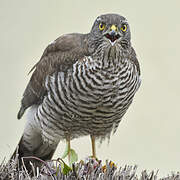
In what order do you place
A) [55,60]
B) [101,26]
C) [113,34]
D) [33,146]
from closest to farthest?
[113,34] < [101,26] < [55,60] < [33,146]

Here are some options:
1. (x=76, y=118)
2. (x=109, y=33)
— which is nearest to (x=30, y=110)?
(x=76, y=118)

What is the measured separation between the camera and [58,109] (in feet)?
7.79

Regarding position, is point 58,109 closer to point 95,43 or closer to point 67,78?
point 67,78

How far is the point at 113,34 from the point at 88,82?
0.34 m

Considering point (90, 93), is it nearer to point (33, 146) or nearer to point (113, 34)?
point (113, 34)

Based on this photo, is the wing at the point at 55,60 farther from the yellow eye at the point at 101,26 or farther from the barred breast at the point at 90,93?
the yellow eye at the point at 101,26

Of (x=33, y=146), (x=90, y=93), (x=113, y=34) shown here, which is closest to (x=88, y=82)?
(x=90, y=93)

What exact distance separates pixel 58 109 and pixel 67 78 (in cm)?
22

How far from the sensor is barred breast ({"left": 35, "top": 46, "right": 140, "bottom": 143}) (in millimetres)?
2242

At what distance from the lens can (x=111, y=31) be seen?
6.84ft

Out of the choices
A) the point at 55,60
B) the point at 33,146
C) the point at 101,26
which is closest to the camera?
the point at 101,26

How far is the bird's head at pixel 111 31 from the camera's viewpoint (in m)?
2.10

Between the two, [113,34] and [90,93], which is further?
[90,93]

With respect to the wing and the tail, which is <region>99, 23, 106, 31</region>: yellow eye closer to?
the wing
